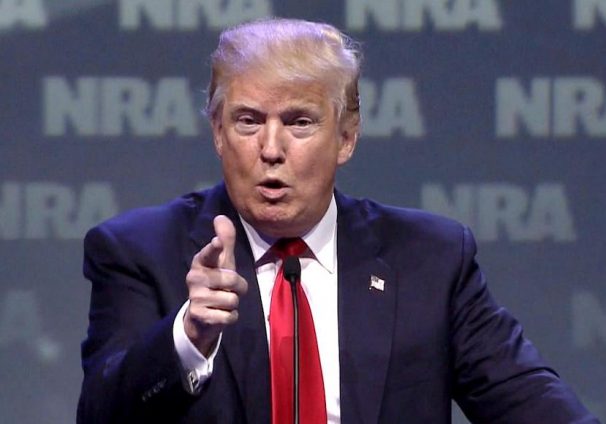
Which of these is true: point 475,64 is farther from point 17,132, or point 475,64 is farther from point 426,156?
point 17,132

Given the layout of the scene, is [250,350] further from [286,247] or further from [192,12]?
[192,12]

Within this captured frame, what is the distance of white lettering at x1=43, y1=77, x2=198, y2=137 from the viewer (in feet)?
11.1

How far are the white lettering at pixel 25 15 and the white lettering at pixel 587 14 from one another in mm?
1312

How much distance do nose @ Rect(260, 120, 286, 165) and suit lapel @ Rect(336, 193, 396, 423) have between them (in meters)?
0.26

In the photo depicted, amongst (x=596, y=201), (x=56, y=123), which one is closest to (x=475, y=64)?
(x=596, y=201)

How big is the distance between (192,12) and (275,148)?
1.26 m

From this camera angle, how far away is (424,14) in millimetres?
3455

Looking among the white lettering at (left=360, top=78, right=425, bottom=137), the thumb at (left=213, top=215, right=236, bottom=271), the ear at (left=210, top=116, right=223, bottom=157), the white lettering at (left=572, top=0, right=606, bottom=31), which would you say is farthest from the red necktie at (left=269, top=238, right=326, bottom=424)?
the white lettering at (left=572, top=0, right=606, bottom=31)

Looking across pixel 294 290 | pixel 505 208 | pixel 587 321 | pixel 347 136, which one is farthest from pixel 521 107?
pixel 294 290

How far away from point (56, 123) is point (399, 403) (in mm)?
1419

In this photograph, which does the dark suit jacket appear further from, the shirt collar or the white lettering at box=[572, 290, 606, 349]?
the white lettering at box=[572, 290, 606, 349]

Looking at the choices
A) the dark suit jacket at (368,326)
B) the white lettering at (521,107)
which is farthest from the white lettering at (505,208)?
the dark suit jacket at (368,326)

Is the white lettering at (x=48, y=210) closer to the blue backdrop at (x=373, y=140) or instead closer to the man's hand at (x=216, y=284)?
the blue backdrop at (x=373, y=140)

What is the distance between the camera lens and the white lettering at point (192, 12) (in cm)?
341
